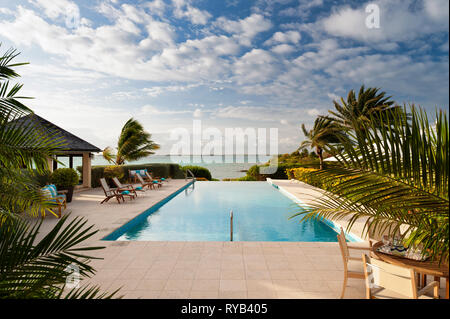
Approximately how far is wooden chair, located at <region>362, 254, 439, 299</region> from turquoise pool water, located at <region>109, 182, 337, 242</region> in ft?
10.4

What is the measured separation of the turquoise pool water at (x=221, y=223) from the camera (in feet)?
22.7

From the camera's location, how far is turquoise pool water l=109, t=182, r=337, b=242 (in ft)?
22.7

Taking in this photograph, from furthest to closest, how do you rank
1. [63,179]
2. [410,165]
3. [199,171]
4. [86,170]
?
[199,171] < [86,170] < [63,179] < [410,165]

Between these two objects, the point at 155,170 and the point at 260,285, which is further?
the point at 155,170

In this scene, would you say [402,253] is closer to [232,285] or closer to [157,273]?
[232,285]

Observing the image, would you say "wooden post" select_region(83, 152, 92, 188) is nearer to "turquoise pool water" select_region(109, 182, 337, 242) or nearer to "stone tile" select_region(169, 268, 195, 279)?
"turquoise pool water" select_region(109, 182, 337, 242)

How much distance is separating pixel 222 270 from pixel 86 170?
12.8 meters

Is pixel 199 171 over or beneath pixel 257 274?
over

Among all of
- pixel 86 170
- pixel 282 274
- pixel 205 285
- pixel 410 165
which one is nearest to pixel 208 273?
pixel 205 285

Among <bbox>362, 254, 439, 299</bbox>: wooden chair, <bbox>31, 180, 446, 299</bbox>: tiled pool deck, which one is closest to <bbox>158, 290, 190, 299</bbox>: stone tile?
<bbox>31, 180, 446, 299</bbox>: tiled pool deck

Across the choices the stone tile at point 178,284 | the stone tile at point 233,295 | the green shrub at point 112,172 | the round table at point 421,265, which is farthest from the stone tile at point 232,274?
the green shrub at point 112,172

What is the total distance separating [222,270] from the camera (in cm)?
402

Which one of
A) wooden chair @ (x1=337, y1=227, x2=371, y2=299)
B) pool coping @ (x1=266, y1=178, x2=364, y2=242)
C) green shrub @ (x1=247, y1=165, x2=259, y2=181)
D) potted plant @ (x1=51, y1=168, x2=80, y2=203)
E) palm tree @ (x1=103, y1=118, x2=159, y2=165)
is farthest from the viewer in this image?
green shrub @ (x1=247, y1=165, x2=259, y2=181)
